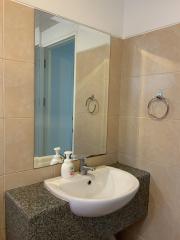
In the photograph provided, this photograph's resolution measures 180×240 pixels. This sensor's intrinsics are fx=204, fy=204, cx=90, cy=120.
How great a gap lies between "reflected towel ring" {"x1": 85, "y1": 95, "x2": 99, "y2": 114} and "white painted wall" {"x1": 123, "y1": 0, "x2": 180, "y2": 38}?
1.89ft

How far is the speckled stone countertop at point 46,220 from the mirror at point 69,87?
236mm

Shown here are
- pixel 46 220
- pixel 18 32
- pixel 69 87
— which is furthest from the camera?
pixel 69 87

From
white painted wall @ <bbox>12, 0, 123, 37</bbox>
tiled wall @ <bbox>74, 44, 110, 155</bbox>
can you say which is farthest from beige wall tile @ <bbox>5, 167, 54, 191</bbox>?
white painted wall @ <bbox>12, 0, 123, 37</bbox>

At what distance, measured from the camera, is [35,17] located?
1.17 m

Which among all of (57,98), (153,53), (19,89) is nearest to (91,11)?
(153,53)

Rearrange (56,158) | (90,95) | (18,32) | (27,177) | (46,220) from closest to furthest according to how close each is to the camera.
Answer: (46,220) < (18,32) < (27,177) < (56,158) < (90,95)

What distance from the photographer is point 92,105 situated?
159 cm

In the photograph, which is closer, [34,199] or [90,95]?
[34,199]

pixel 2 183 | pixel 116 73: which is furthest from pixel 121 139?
pixel 2 183

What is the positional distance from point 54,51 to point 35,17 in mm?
225

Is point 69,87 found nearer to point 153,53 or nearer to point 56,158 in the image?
point 56,158

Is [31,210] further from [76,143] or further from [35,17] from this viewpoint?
[35,17]

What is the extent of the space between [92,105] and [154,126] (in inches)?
19.2

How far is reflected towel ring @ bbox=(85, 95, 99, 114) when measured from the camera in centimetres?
157
